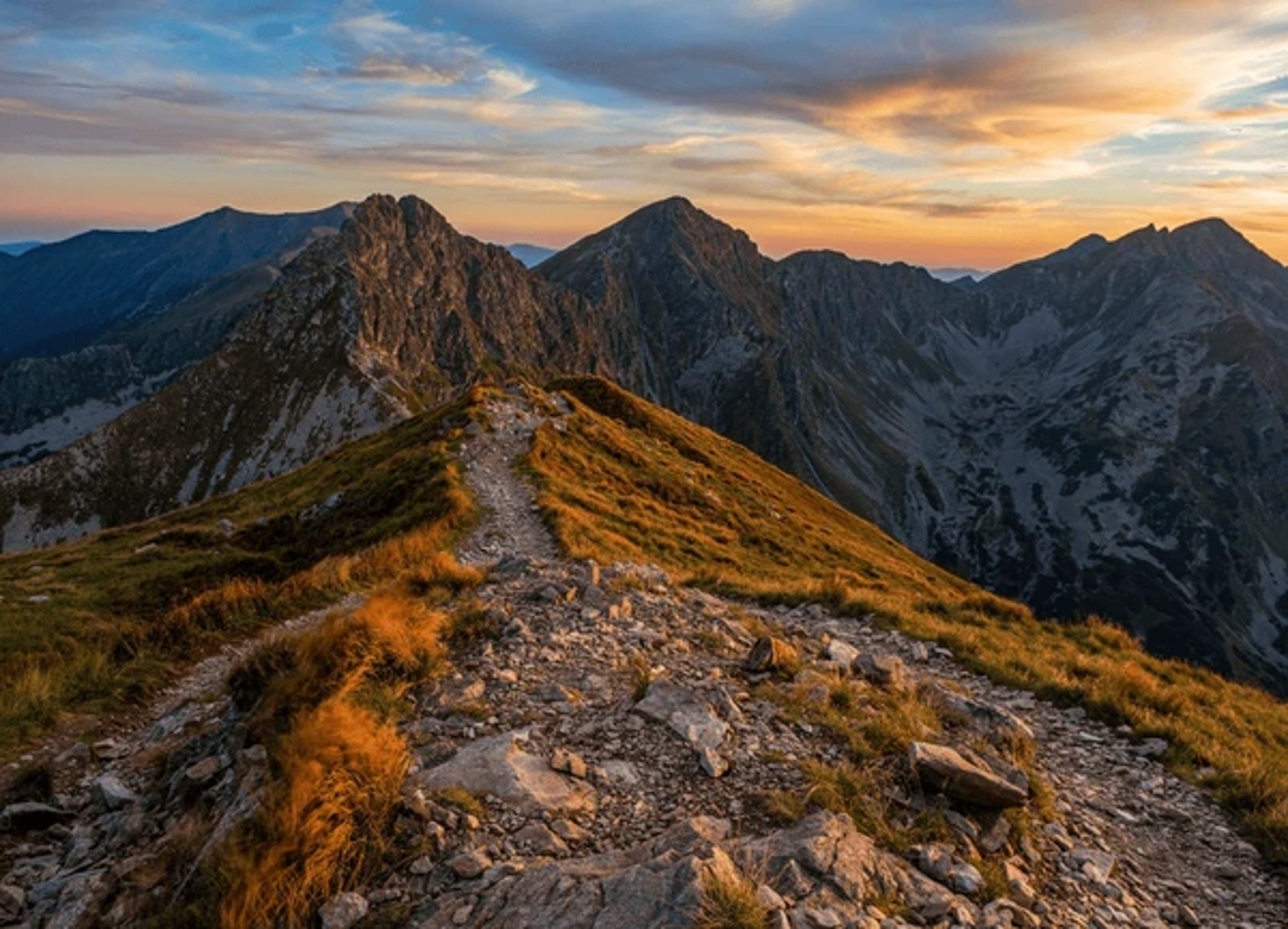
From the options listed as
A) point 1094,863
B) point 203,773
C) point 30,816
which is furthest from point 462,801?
point 1094,863

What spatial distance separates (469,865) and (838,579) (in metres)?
19.3

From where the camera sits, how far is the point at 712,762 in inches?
348

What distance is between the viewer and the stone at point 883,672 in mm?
13141

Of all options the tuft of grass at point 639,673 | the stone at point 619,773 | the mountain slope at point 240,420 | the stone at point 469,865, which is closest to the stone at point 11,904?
the stone at point 469,865

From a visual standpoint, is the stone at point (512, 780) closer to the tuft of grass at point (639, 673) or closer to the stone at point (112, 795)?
the tuft of grass at point (639, 673)

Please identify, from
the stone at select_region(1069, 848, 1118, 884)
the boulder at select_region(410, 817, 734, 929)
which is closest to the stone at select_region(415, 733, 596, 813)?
the boulder at select_region(410, 817, 734, 929)

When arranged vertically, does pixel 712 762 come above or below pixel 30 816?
above

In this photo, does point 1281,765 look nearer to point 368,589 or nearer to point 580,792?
point 580,792

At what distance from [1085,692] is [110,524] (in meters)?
187

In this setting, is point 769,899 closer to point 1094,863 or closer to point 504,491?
point 1094,863

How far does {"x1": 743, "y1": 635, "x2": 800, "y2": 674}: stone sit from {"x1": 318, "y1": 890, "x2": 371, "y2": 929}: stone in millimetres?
7450

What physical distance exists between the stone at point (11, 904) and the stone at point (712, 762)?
7.96 metres

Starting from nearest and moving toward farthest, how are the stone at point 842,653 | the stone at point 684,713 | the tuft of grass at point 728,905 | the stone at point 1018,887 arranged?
1. the tuft of grass at point 728,905
2. the stone at point 1018,887
3. the stone at point 684,713
4. the stone at point 842,653

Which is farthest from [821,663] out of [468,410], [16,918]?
[468,410]
